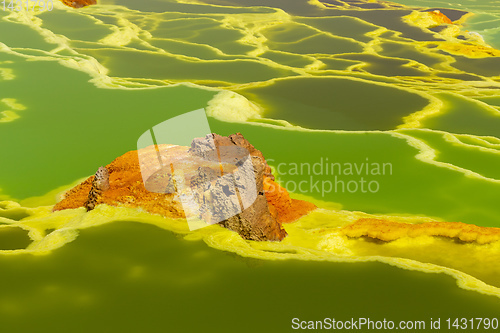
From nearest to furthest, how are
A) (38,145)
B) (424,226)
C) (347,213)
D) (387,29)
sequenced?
1. (424,226)
2. (347,213)
3. (38,145)
4. (387,29)

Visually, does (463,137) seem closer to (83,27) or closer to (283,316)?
(283,316)

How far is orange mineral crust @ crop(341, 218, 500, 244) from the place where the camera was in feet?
50.2

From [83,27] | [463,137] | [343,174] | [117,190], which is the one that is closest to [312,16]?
[83,27]

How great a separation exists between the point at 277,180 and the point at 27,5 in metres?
63.7

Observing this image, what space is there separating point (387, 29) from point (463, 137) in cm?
5862

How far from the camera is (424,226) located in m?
15.9

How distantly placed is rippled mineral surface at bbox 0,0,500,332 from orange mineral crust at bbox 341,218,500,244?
7 cm

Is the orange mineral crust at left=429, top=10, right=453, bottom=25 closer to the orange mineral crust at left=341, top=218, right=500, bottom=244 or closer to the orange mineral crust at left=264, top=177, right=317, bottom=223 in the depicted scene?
the orange mineral crust at left=264, top=177, right=317, bottom=223

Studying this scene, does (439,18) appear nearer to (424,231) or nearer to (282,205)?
(282,205)

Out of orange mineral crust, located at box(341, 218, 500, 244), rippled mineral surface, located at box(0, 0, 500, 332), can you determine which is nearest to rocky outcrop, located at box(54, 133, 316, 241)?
rippled mineral surface, located at box(0, 0, 500, 332)

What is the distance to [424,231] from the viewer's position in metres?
15.7

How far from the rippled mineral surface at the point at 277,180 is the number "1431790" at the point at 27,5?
32.7ft

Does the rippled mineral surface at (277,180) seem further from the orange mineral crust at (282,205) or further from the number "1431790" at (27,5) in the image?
the number "1431790" at (27,5)

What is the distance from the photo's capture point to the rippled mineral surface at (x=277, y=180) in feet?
37.8
